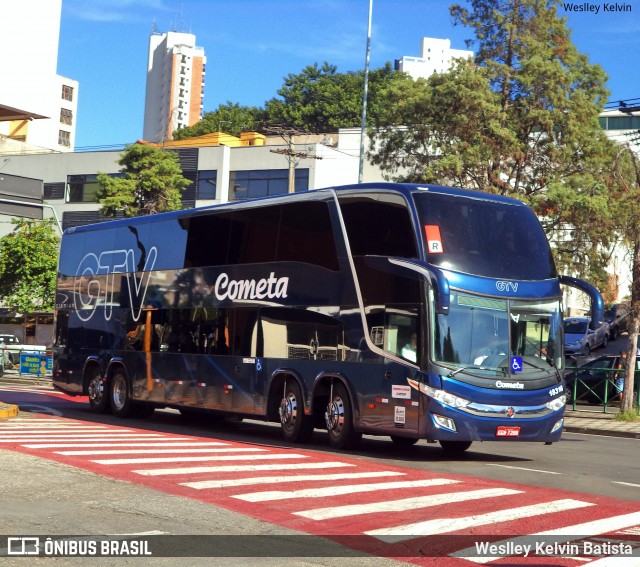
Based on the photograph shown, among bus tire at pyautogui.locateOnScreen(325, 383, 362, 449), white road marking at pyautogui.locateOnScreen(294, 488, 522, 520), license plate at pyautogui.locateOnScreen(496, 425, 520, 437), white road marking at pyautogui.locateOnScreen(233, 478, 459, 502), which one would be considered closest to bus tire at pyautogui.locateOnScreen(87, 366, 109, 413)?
Result: bus tire at pyautogui.locateOnScreen(325, 383, 362, 449)

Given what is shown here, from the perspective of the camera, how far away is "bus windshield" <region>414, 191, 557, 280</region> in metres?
16.7

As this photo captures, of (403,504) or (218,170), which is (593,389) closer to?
(403,504)

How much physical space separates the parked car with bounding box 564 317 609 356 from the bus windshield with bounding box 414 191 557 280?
92.7ft

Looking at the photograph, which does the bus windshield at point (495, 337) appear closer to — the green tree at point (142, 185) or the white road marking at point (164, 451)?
the white road marking at point (164, 451)

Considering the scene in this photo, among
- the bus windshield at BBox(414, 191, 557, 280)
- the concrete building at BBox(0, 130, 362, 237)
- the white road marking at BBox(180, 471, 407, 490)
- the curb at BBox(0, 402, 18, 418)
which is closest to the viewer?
the white road marking at BBox(180, 471, 407, 490)

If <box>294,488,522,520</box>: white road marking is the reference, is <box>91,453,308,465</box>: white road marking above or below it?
below

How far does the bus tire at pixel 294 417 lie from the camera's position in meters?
18.8

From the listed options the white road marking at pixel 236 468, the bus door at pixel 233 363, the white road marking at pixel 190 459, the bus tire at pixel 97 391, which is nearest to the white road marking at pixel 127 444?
the white road marking at pixel 190 459

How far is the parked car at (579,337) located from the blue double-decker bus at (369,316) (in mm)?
26668

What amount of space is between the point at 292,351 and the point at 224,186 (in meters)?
54.6

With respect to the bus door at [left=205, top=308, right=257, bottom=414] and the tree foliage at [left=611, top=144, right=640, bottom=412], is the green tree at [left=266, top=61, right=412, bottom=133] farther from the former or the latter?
the bus door at [left=205, top=308, right=257, bottom=414]

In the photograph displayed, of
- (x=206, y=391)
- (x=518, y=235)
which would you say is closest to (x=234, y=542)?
(x=518, y=235)

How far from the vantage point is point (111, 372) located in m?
25.3

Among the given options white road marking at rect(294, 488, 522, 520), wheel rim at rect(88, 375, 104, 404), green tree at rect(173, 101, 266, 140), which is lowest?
white road marking at rect(294, 488, 522, 520)
